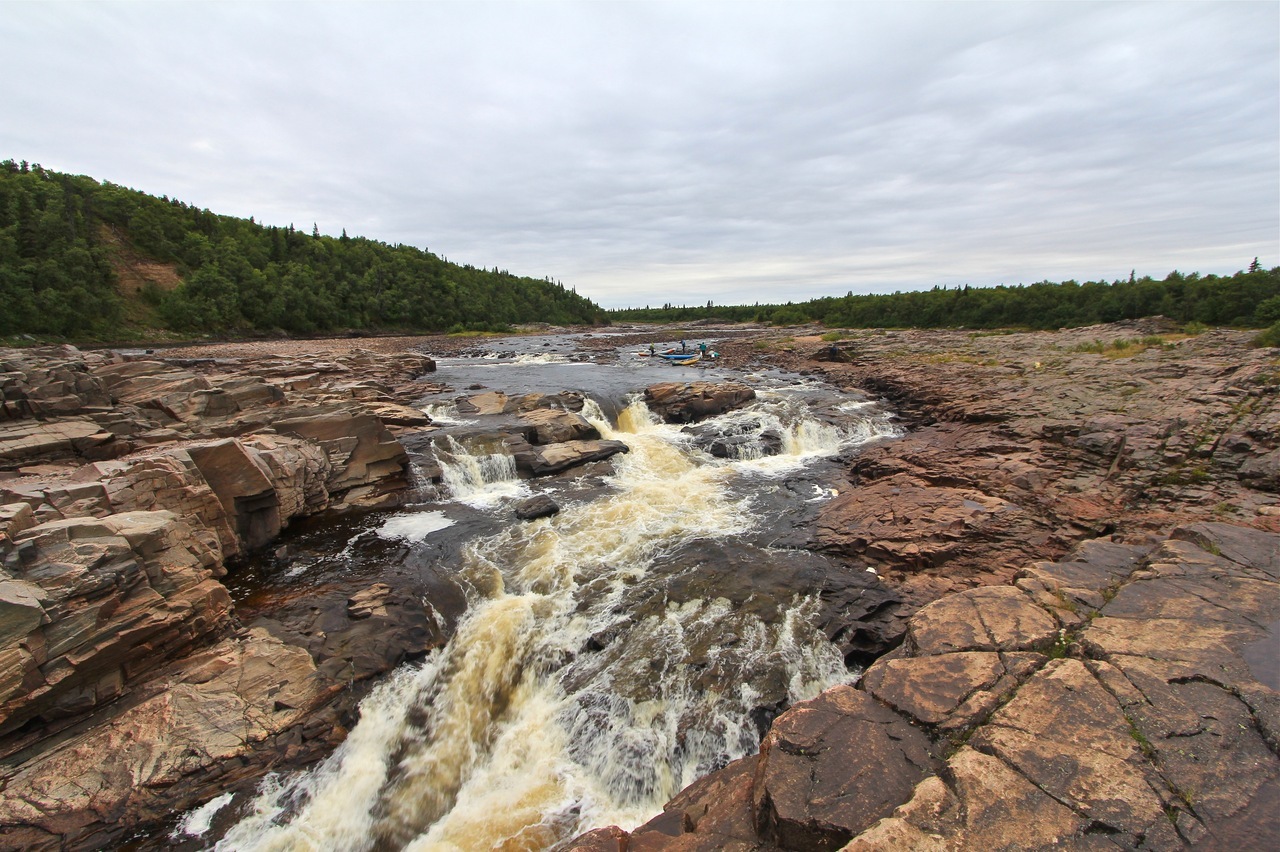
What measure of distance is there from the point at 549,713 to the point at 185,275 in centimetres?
10337

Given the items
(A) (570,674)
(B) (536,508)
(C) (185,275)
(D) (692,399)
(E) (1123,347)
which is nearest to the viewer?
(A) (570,674)

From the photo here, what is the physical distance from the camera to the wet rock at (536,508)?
14.4 m

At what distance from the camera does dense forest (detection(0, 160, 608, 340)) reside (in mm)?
53812

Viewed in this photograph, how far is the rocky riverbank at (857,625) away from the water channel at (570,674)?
791 mm

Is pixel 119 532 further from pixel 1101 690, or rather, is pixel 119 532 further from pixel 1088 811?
pixel 1101 690

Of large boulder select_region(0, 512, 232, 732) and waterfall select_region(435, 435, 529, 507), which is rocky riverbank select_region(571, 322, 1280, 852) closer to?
large boulder select_region(0, 512, 232, 732)

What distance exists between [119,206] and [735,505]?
124 m

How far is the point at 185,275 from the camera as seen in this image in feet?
261

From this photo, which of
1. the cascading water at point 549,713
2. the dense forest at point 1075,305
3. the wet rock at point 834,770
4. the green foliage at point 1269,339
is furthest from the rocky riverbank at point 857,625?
the dense forest at point 1075,305

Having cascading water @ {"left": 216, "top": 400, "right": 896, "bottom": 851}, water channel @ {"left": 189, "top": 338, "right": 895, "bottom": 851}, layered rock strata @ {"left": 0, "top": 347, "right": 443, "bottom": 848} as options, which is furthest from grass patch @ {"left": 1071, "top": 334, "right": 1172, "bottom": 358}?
layered rock strata @ {"left": 0, "top": 347, "right": 443, "bottom": 848}

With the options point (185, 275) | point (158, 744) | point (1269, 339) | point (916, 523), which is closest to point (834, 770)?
point (158, 744)

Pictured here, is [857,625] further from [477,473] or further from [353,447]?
[353,447]

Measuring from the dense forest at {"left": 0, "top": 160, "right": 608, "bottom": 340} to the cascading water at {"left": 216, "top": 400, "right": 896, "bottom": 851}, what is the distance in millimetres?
67125

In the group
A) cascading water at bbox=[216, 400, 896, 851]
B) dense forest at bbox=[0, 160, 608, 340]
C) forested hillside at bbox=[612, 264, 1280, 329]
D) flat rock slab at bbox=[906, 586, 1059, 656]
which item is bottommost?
cascading water at bbox=[216, 400, 896, 851]
